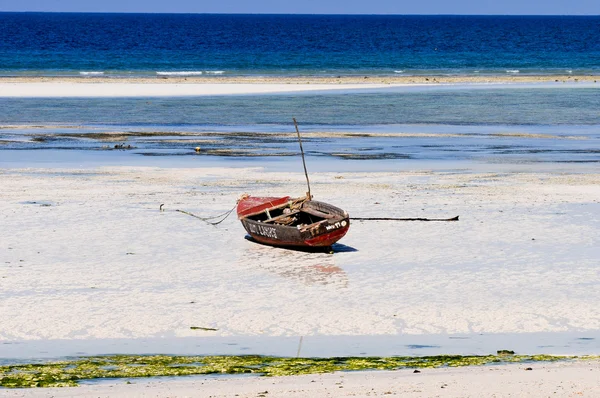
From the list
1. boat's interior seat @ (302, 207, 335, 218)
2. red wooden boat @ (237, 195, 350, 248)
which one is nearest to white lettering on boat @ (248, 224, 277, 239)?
red wooden boat @ (237, 195, 350, 248)

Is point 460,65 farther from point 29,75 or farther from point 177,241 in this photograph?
point 177,241

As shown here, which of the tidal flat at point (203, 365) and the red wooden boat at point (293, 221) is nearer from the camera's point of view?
the tidal flat at point (203, 365)

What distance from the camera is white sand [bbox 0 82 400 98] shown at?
174 feet

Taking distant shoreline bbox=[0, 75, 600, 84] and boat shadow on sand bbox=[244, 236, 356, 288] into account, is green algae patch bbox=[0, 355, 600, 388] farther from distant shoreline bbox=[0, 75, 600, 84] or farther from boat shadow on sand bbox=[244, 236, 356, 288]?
distant shoreline bbox=[0, 75, 600, 84]

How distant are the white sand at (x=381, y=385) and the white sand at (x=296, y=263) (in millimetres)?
2300

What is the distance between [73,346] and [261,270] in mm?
4782

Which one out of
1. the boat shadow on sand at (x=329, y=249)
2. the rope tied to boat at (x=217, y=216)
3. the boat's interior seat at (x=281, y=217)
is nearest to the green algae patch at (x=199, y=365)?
the boat shadow on sand at (x=329, y=249)

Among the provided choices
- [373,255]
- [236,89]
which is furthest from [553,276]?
[236,89]

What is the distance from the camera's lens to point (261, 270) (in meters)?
16.5

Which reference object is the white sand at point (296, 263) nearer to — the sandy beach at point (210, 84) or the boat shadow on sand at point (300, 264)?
the boat shadow on sand at point (300, 264)

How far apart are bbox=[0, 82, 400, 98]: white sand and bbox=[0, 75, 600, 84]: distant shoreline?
7.82ft

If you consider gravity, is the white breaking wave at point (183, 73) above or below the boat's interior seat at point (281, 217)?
below

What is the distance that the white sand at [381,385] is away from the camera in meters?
9.88

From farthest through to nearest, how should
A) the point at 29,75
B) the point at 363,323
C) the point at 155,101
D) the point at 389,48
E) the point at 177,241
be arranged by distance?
the point at 389,48 < the point at 29,75 < the point at 155,101 < the point at 177,241 < the point at 363,323
